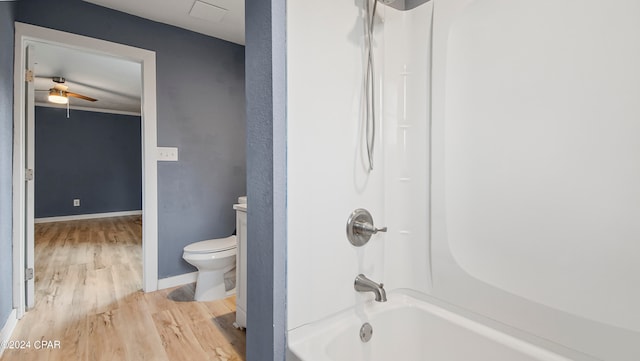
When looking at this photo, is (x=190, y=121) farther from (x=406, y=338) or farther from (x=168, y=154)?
(x=406, y=338)

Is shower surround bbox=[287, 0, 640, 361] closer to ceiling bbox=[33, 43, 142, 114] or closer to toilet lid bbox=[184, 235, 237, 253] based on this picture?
toilet lid bbox=[184, 235, 237, 253]

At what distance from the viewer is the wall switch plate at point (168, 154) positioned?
2525 mm

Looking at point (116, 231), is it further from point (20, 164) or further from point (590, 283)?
point (590, 283)

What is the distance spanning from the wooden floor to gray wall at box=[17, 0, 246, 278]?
16.3 inches

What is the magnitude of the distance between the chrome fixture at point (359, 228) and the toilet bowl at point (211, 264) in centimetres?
146

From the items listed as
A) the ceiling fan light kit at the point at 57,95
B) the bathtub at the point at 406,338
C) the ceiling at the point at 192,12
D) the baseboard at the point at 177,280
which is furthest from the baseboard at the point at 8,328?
the ceiling fan light kit at the point at 57,95

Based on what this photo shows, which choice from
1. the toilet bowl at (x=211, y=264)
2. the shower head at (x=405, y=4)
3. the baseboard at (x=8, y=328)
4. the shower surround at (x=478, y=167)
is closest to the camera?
the shower surround at (x=478, y=167)

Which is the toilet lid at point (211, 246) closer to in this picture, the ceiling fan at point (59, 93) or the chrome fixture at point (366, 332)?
the chrome fixture at point (366, 332)

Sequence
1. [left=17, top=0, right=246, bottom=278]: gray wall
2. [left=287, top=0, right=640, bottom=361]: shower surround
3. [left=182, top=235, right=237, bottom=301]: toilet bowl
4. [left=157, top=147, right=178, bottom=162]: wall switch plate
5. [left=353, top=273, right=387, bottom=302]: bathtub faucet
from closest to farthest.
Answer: [left=287, top=0, right=640, bottom=361]: shower surround → [left=353, top=273, right=387, bottom=302]: bathtub faucet → [left=182, top=235, right=237, bottom=301]: toilet bowl → [left=17, top=0, right=246, bottom=278]: gray wall → [left=157, top=147, right=178, bottom=162]: wall switch plate

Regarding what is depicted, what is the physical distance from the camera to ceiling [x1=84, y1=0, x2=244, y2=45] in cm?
223

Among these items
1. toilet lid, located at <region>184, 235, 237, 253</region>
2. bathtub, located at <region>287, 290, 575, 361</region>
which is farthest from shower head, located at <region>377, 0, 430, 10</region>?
toilet lid, located at <region>184, 235, 237, 253</region>

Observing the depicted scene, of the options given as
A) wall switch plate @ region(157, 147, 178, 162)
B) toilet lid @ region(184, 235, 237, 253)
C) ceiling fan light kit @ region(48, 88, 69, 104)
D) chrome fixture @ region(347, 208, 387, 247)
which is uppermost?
ceiling fan light kit @ region(48, 88, 69, 104)

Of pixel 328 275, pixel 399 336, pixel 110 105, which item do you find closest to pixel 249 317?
pixel 328 275

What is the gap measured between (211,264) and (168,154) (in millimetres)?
1062
